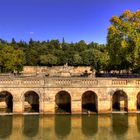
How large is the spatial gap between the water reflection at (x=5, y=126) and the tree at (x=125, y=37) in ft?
49.0

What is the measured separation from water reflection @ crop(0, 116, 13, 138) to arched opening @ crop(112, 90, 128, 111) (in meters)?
10.5

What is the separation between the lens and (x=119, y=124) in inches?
936

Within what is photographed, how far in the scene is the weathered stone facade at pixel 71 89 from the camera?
26.1 m

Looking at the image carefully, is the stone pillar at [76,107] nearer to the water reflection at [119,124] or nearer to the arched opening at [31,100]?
the water reflection at [119,124]

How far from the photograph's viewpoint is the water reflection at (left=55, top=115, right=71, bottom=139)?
2173 centimetres

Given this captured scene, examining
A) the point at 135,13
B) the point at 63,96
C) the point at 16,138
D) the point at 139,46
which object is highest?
the point at 135,13

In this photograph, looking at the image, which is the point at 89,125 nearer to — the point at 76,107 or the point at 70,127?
the point at 70,127

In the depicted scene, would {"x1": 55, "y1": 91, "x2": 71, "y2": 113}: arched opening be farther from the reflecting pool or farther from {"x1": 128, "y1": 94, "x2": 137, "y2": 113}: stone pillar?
{"x1": 128, "y1": 94, "x2": 137, "y2": 113}: stone pillar

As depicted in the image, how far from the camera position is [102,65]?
60312mm

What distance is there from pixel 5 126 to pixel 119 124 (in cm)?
970

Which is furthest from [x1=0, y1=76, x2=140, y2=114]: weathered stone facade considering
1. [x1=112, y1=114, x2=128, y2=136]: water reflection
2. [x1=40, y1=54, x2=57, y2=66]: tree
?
[x1=40, y1=54, x2=57, y2=66]: tree

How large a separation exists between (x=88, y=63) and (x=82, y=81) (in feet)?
182

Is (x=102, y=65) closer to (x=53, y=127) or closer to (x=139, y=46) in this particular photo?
(x=139, y=46)

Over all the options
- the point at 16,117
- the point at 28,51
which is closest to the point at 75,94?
the point at 16,117
